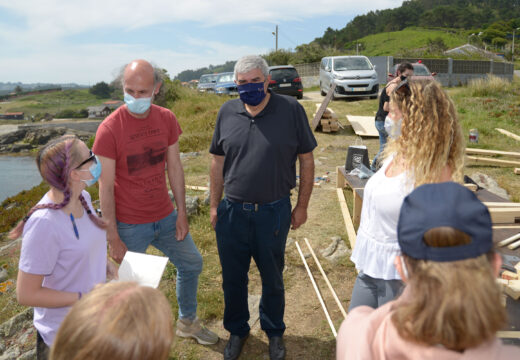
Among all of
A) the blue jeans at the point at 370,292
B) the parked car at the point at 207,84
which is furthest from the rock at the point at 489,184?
the parked car at the point at 207,84

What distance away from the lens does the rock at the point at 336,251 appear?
4711 mm

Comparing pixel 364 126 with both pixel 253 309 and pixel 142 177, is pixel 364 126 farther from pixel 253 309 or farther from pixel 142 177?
pixel 142 177

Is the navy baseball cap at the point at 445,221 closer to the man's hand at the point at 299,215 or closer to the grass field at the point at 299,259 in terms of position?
the man's hand at the point at 299,215

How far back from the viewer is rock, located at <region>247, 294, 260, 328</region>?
12.0 feet

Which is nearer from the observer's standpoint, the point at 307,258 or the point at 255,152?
the point at 255,152

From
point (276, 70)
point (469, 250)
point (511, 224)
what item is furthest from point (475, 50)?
point (469, 250)

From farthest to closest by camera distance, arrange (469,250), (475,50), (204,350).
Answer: (475,50), (204,350), (469,250)

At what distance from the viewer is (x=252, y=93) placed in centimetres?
279

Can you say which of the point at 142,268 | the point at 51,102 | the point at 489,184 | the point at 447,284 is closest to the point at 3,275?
the point at 142,268

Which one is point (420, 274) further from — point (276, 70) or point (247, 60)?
point (276, 70)

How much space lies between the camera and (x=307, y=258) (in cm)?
474

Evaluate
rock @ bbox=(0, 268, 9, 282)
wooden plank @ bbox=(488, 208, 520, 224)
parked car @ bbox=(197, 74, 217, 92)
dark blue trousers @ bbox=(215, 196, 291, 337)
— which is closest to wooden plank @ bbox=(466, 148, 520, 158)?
wooden plank @ bbox=(488, 208, 520, 224)

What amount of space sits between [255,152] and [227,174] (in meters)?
0.31

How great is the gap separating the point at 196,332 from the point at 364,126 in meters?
9.40
